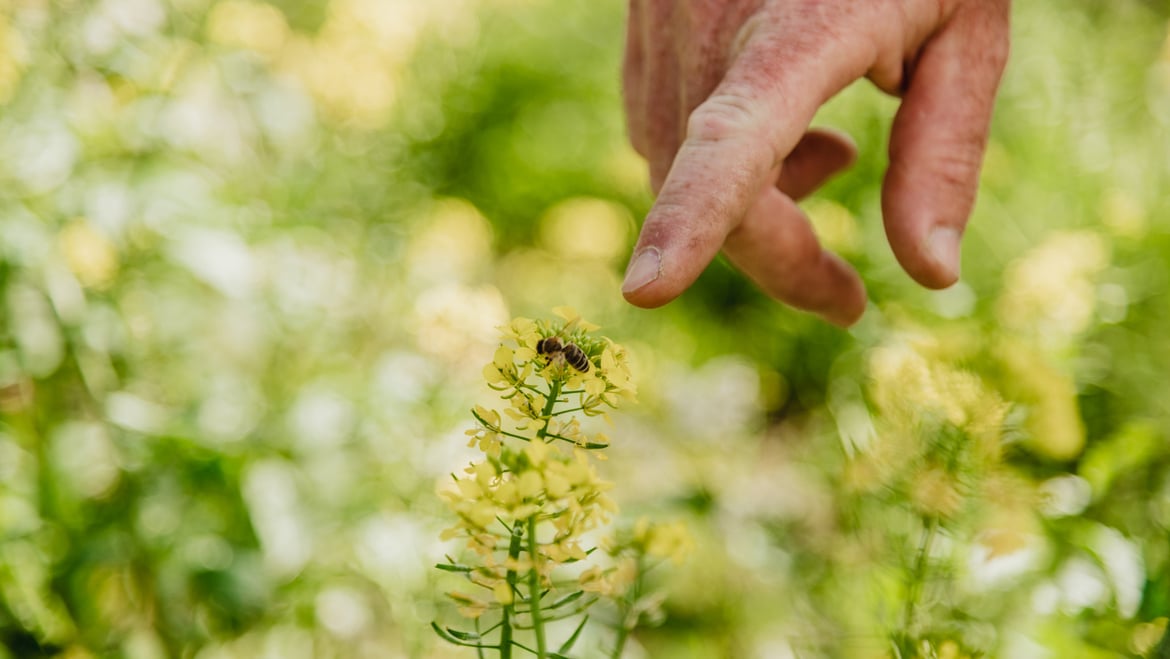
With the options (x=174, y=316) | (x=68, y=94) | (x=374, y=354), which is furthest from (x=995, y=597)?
(x=68, y=94)

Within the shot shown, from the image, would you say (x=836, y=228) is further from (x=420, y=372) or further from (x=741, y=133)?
(x=741, y=133)

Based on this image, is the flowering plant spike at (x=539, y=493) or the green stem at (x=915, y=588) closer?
the flowering plant spike at (x=539, y=493)

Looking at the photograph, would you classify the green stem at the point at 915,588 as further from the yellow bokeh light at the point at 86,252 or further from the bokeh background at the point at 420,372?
the yellow bokeh light at the point at 86,252

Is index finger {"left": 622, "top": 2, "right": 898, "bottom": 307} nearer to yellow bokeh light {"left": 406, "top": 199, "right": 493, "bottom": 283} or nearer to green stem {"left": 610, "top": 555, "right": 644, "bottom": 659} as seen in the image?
green stem {"left": 610, "top": 555, "right": 644, "bottom": 659}

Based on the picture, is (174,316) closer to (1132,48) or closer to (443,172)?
(443,172)

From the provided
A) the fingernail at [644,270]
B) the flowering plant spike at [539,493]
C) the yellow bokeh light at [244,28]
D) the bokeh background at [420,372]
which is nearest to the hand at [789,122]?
the fingernail at [644,270]
